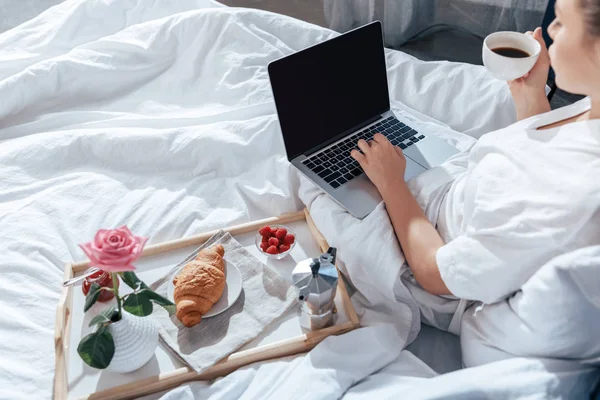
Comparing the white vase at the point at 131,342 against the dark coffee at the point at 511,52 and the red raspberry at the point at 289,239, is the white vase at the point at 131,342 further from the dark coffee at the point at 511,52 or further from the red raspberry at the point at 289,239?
the dark coffee at the point at 511,52

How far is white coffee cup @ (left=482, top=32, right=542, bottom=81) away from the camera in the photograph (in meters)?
1.04

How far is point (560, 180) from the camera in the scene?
83 centimetres

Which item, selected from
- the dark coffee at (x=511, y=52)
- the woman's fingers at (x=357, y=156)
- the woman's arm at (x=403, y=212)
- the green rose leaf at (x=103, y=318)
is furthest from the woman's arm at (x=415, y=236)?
the green rose leaf at (x=103, y=318)

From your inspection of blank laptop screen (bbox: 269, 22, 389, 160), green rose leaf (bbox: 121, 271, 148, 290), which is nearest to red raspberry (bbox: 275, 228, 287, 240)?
blank laptop screen (bbox: 269, 22, 389, 160)

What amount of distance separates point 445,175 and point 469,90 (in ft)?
1.43

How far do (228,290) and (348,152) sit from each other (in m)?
0.47

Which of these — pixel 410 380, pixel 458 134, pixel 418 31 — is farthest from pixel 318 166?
pixel 418 31

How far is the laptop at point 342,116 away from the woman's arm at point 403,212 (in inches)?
2.3

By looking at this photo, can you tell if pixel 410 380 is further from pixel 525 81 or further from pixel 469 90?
pixel 469 90

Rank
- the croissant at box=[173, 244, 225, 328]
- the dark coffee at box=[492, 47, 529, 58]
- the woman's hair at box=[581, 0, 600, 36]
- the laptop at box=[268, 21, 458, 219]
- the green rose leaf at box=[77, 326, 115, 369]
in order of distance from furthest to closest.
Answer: the laptop at box=[268, 21, 458, 219], the dark coffee at box=[492, 47, 529, 58], the croissant at box=[173, 244, 225, 328], the green rose leaf at box=[77, 326, 115, 369], the woman's hair at box=[581, 0, 600, 36]

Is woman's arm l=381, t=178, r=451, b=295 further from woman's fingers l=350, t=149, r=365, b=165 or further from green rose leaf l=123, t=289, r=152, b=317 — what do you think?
green rose leaf l=123, t=289, r=152, b=317

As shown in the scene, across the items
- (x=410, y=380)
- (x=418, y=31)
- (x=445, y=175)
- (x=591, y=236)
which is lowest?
(x=418, y=31)

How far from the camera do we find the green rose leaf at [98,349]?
88 cm

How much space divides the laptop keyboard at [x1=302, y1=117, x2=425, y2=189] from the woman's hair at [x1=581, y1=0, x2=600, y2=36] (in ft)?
1.97
